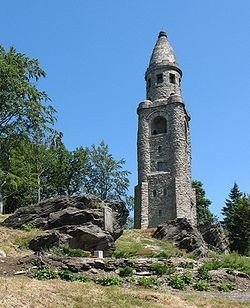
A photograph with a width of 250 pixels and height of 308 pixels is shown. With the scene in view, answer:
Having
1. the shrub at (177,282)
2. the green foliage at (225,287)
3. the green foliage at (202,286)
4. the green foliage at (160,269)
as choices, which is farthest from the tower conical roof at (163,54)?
the green foliage at (202,286)

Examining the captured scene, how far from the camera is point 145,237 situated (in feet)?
124

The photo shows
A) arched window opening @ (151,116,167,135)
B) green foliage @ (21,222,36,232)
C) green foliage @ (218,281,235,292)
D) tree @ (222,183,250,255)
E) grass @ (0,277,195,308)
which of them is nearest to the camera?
grass @ (0,277,195,308)

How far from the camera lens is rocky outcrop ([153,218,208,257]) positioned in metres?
35.2

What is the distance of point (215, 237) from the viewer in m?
44.8

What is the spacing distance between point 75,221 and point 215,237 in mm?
25031

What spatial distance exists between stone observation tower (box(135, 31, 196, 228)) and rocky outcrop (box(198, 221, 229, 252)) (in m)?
A: 2.52

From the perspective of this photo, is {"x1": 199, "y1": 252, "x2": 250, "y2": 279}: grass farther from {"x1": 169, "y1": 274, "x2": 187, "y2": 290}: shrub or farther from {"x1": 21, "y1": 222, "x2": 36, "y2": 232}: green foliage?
{"x1": 21, "y1": 222, "x2": 36, "y2": 232}: green foliage

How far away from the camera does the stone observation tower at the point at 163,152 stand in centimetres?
4884

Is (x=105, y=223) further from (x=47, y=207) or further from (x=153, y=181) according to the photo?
(x=153, y=181)

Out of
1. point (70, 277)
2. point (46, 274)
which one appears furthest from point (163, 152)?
point (46, 274)

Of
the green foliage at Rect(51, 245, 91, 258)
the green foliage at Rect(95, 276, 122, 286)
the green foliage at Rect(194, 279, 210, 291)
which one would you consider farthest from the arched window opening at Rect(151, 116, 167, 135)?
the green foliage at Rect(95, 276, 122, 286)

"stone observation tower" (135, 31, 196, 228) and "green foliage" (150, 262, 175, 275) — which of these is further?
"stone observation tower" (135, 31, 196, 228)

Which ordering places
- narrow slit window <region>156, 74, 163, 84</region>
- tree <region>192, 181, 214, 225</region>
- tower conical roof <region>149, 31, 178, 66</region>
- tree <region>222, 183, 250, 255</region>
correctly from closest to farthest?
1. tree <region>222, 183, 250, 255</region>
2. narrow slit window <region>156, 74, 163, 84</region>
3. tower conical roof <region>149, 31, 178, 66</region>
4. tree <region>192, 181, 214, 225</region>

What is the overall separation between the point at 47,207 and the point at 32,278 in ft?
35.2
